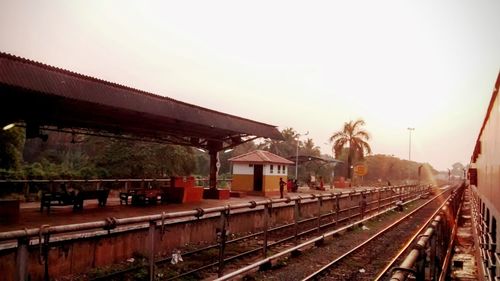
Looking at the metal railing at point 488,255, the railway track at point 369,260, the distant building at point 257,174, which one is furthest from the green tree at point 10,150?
the metal railing at point 488,255

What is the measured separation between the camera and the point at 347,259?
36.9ft

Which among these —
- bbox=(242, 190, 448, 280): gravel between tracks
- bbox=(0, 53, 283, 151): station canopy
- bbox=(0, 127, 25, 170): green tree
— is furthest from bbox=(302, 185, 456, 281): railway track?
bbox=(0, 127, 25, 170): green tree

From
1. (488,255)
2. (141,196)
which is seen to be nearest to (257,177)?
(141,196)

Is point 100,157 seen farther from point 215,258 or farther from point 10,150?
point 215,258

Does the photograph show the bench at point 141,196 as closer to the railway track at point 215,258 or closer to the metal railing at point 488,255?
the railway track at point 215,258

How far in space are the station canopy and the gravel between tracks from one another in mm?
6818

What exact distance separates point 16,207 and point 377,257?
11191mm

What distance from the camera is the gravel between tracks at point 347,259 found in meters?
9.42

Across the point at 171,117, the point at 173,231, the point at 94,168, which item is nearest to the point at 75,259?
the point at 173,231

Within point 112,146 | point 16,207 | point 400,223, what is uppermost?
point 112,146

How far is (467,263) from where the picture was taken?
11133mm

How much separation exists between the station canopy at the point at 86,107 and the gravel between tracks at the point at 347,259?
682 cm

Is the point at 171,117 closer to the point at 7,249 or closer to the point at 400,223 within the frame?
the point at 7,249

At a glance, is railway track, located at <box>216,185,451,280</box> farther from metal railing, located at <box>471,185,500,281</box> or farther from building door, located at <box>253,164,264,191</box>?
building door, located at <box>253,164,264,191</box>
